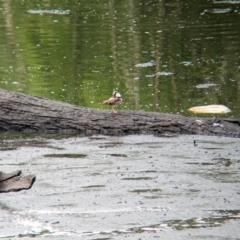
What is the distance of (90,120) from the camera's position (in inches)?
408

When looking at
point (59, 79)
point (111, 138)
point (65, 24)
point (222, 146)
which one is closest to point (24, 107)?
point (111, 138)

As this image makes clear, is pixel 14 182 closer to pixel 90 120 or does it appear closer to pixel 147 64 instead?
pixel 90 120

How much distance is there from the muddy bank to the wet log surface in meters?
0.23

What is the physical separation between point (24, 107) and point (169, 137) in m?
1.71

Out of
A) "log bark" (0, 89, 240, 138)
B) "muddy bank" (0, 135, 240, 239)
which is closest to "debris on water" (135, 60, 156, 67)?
"log bark" (0, 89, 240, 138)

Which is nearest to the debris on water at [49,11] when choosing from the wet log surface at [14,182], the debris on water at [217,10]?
the debris on water at [217,10]

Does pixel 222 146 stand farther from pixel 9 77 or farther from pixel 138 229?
pixel 9 77

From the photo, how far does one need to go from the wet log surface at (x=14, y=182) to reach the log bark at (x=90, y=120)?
305 cm

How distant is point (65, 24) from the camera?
22.8 meters

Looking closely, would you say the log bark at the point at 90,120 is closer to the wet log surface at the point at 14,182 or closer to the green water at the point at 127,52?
the green water at the point at 127,52

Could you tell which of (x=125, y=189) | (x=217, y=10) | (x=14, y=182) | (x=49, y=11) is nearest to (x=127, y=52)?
(x=217, y=10)

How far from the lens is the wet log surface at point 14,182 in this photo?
7.23 metres

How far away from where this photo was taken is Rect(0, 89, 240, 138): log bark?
1023 cm

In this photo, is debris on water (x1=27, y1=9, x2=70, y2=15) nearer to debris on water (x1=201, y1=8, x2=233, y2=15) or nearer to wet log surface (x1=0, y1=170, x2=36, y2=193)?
debris on water (x1=201, y1=8, x2=233, y2=15)
